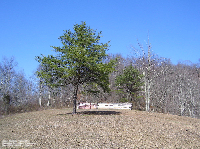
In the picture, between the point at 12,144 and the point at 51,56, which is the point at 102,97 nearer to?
the point at 51,56

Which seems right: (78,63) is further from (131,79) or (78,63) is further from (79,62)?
(131,79)

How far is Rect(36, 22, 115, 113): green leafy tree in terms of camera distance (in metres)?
12.5

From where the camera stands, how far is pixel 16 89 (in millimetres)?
35062

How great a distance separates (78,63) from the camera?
1255cm

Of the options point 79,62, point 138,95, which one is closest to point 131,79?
point 138,95

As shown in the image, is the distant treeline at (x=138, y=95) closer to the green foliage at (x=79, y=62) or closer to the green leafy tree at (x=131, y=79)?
the green leafy tree at (x=131, y=79)

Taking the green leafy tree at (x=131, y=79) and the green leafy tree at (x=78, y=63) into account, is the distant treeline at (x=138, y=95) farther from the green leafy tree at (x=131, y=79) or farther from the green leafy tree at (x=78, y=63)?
the green leafy tree at (x=78, y=63)

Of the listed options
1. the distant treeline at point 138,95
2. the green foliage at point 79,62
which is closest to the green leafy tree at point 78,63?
the green foliage at point 79,62

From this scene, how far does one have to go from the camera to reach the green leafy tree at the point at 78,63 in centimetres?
1246

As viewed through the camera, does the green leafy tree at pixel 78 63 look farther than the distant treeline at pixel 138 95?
No

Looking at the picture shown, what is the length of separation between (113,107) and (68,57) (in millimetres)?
12028

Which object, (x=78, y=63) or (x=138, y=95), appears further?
(x=138, y=95)

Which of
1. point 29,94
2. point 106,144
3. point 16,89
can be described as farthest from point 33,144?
point 29,94

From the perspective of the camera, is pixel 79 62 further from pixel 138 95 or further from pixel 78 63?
pixel 138 95
